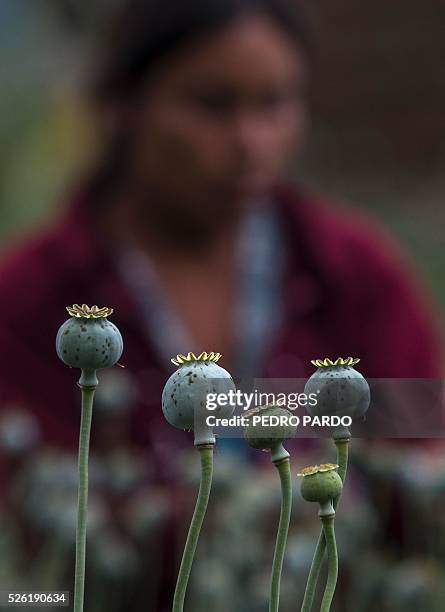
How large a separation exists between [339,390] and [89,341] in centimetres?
5

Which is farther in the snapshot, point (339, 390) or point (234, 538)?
point (234, 538)

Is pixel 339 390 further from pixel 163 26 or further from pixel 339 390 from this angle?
pixel 163 26

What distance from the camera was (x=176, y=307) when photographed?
1477 mm

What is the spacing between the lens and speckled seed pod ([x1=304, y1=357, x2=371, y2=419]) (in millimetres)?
219

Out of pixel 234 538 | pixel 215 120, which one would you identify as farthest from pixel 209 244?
pixel 234 538

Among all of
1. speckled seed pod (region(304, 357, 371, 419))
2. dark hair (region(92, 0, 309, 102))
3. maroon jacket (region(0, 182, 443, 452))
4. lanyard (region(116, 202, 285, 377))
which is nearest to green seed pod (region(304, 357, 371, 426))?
speckled seed pod (region(304, 357, 371, 419))

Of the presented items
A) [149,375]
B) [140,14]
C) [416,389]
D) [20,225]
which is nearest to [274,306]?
[149,375]

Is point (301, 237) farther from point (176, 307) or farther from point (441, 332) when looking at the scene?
point (441, 332)

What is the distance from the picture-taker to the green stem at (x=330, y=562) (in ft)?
0.69

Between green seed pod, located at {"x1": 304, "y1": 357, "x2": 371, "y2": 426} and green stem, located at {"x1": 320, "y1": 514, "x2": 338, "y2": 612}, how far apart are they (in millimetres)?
21

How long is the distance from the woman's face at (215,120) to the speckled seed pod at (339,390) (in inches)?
46.8

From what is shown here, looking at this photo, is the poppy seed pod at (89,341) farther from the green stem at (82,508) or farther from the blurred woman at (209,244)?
the blurred woman at (209,244)

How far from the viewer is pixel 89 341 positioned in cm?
23

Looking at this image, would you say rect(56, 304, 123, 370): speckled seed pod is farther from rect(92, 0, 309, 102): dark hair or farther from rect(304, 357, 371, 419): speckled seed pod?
rect(92, 0, 309, 102): dark hair
